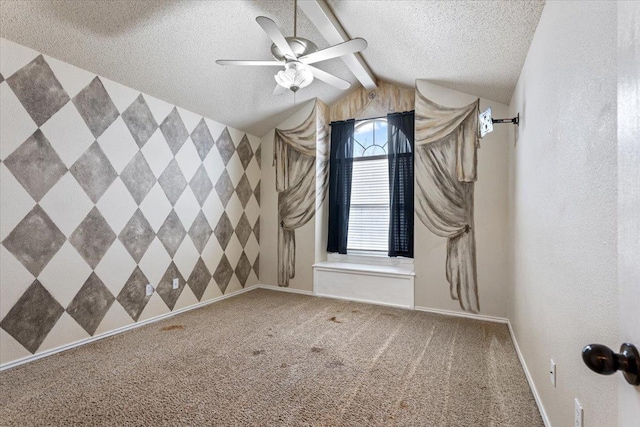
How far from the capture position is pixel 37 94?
2428 millimetres

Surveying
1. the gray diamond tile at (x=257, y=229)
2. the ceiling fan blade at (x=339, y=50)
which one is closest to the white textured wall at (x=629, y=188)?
the ceiling fan blade at (x=339, y=50)

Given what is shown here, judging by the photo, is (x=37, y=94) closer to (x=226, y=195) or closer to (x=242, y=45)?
(x=242, y=45)

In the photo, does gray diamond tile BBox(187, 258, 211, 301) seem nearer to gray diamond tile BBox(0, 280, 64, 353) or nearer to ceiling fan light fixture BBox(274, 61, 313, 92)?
gray diamond tile BBox(0, 280, 64, 353)

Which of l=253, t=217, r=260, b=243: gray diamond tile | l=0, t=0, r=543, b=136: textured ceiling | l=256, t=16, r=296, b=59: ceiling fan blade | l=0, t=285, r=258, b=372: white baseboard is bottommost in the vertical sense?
l=0, t=285, r=258, b=372: white baseboard

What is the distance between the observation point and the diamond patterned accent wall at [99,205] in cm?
234

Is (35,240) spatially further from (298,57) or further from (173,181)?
(298,57)

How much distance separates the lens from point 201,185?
12.8 ft

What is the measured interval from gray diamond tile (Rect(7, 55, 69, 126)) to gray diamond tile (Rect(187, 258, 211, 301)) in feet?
6.98

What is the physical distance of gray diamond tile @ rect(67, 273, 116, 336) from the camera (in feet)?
8.82

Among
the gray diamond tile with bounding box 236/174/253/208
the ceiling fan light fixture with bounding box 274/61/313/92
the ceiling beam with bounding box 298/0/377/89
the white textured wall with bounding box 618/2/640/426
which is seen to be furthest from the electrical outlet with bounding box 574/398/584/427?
the gray diamond tile with bounding box 236/174/253/208

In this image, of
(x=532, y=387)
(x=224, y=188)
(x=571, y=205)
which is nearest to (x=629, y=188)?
(x=571, y=205)

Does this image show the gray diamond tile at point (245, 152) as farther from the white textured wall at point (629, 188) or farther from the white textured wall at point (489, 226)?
the white textured wall at point (629, 188)

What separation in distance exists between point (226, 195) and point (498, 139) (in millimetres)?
3526

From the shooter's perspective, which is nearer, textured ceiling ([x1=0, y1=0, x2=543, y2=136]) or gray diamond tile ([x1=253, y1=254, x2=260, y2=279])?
textured ceiling ([x1=0, y1=0, x2=543, y2=136])
